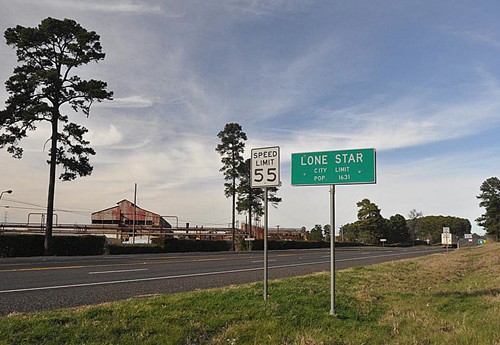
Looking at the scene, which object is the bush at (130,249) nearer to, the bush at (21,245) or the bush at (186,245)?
the bush at (186,245)

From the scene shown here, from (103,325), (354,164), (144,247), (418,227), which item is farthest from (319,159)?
(418,227)

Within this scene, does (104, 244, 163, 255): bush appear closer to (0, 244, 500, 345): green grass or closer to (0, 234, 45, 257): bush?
(0, 234, 45, 257): bush

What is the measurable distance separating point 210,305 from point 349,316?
8.26ft

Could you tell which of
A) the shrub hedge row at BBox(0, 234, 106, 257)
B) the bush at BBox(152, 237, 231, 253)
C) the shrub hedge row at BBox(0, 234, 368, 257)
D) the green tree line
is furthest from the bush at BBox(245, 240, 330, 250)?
the green tree line

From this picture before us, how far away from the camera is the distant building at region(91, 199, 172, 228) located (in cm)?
7019

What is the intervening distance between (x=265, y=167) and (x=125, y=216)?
65.6m

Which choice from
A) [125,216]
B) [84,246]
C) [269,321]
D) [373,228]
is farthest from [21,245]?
[373,228]

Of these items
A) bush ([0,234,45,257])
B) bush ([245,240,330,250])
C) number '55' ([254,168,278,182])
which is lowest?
bush ([245,240,330,250])

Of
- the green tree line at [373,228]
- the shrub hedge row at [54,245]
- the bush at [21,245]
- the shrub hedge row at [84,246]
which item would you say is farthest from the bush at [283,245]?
the green tree line at [373,228]

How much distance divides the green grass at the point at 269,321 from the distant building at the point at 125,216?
202 feet

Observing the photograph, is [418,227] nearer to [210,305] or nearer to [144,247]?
[144,247]

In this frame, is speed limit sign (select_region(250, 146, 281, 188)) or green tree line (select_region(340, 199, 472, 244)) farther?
green tree line (select_region(340, 199, 472, 244))

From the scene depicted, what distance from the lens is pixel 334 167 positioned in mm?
8852

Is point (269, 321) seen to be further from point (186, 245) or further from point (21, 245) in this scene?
point (186, 245)
